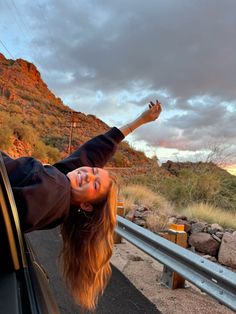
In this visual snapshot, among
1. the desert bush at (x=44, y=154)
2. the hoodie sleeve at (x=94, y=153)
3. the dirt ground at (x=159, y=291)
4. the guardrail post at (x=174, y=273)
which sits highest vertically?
the desert bush at (x=44, y=154)

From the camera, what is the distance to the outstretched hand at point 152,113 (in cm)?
484

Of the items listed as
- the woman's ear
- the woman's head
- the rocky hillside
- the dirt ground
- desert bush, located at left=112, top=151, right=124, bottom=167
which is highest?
the rocky hillside

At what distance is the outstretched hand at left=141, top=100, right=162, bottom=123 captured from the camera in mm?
4844

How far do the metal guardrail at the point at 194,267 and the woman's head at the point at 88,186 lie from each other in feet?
4.15

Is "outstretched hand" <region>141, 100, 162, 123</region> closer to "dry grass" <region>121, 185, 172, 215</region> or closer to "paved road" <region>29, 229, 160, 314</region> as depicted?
"paved road" <region>29, 229, 160, 314</region>

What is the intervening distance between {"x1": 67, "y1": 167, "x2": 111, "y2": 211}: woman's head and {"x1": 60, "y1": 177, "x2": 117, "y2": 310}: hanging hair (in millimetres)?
56

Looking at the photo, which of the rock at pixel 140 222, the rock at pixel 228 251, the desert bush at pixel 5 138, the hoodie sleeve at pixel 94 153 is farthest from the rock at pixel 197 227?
the desert bush at pixel 5 138

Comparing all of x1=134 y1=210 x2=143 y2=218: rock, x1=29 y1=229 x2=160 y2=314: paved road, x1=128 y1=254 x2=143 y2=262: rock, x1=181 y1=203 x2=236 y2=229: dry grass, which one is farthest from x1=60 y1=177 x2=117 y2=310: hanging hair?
x1=181 y1=203 x2=236 y2=229: dry grass

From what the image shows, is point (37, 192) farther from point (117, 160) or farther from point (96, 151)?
point (117, 160)

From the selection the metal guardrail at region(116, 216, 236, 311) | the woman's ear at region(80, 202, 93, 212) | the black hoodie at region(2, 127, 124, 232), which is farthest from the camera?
the metal guardrail at region(116, 216, 236, 311)

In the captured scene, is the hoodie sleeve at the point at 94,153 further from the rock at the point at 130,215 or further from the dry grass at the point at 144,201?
the dry grass at the point at 144,201

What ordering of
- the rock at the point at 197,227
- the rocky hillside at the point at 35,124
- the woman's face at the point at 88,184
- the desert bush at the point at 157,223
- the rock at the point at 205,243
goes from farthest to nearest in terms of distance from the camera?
the rocky hillside at the point at 35,124
the desert bush at the point at 157,223
the rock at the point at 197,227
the rock at the point at 205,243
the woman's face at the point at 88,184

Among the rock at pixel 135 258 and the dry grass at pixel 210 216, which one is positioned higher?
the dry grass at pixel 210 216

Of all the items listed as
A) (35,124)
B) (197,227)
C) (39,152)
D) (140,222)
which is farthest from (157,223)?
(35,124)
